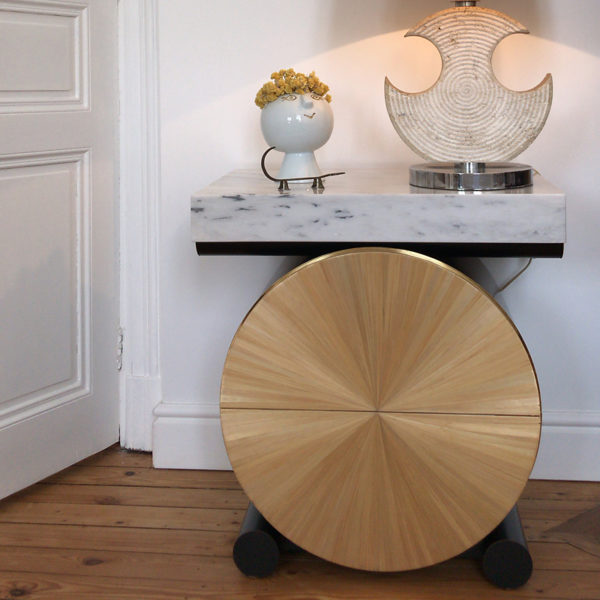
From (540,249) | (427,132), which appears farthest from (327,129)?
(540,249)

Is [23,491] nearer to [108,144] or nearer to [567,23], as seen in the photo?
[108,144]

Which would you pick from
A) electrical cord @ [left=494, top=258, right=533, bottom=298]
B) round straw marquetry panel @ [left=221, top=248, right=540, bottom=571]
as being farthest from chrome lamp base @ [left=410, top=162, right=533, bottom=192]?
electrical cord @ [left=494, top=258, right=533, bottom=298]

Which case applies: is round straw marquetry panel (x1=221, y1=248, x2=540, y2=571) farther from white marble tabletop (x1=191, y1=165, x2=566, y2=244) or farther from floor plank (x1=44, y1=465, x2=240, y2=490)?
floor plank (x1=44, y1=465, x2=240, y2=490)

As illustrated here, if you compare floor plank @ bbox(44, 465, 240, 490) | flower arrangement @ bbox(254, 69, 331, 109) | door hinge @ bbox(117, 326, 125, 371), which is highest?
flower arrangement @ bbox(254, 69, 331, 109)

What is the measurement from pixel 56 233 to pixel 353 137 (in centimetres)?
77

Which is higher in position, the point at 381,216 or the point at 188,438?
the point at 381,216

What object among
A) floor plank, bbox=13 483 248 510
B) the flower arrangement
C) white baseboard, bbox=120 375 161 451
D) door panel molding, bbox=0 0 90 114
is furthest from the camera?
white baseboard, bbox=120 375 161 451

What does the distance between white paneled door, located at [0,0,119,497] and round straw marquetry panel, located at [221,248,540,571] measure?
67 centimetres

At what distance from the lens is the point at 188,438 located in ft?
7.50

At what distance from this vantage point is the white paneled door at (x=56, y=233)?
2010mm

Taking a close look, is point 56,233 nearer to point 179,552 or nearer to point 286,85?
point 286,85

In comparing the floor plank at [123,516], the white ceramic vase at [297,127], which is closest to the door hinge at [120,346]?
the floor plank at [123,516]

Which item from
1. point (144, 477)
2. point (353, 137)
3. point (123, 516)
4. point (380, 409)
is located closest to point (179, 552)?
point (123, 516)

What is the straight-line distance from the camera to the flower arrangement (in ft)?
6.05
